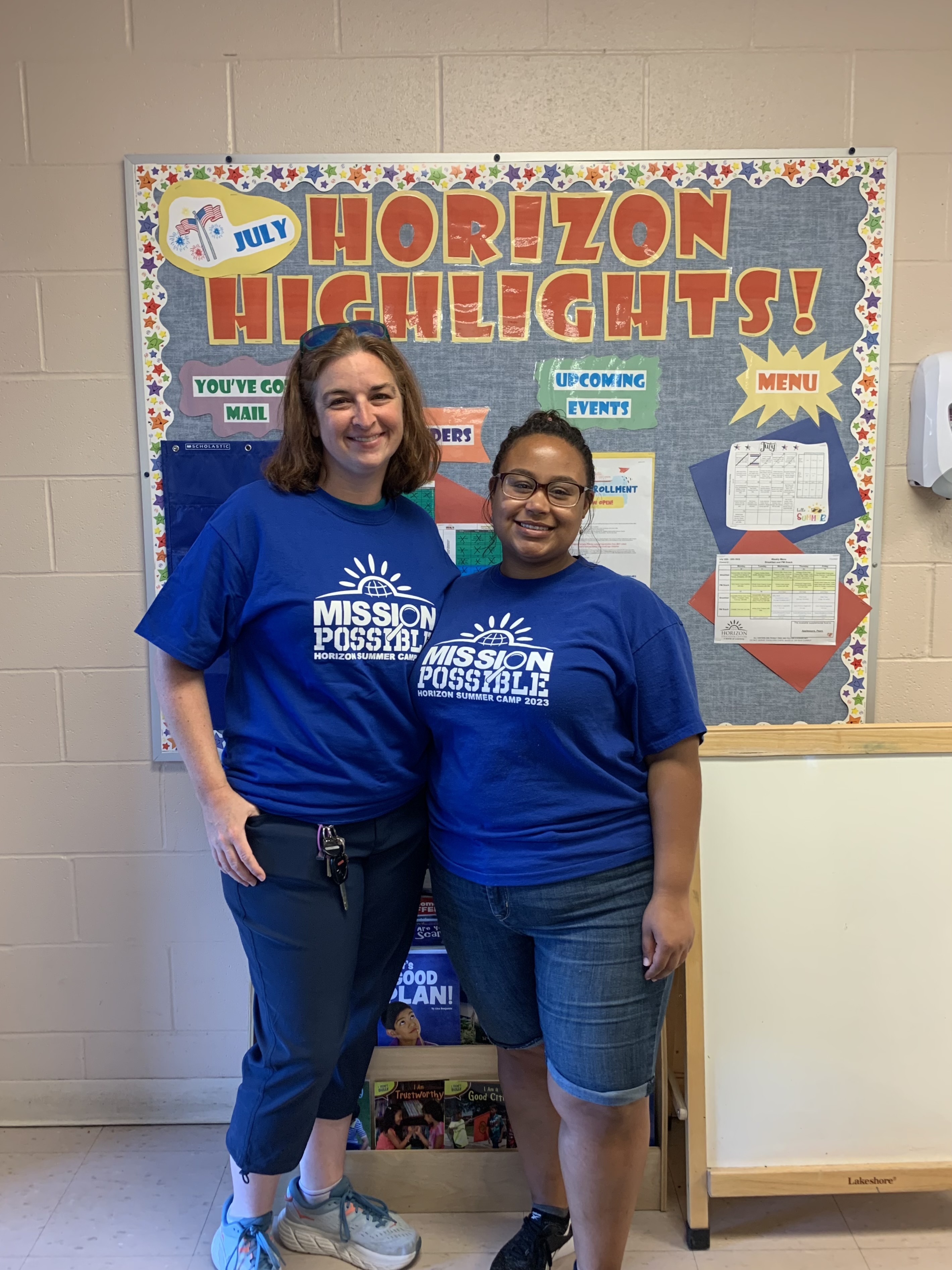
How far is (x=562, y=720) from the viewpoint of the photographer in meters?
1.30

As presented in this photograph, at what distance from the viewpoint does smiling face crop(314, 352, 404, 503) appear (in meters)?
1.41

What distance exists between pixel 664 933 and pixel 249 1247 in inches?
38.8

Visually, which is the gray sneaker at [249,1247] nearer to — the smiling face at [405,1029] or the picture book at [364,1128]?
the picture book at [364,1128]

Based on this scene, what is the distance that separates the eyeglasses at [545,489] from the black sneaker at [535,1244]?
1.29 m

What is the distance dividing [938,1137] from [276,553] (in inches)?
66.5

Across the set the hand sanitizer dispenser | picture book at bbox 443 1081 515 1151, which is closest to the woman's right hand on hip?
picture book at bbox 443 1081 515 1151

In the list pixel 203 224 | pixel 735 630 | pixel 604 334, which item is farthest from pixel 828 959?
pixel 203 224

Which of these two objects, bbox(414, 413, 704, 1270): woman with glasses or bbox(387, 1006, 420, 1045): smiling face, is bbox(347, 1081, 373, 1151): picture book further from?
bbox(414, 413, 704, 1270): woman with glasses

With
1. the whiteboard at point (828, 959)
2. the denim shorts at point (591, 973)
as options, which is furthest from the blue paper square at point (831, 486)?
the denim shorts at point (591, 973)

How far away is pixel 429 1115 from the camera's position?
176 centimetres

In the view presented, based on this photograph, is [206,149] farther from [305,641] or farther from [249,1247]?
[249,1247]

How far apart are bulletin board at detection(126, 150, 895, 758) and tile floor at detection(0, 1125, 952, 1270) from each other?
1.09m

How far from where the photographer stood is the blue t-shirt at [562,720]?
1315 millimetres

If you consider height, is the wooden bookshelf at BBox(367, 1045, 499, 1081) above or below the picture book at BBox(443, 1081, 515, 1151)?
above
